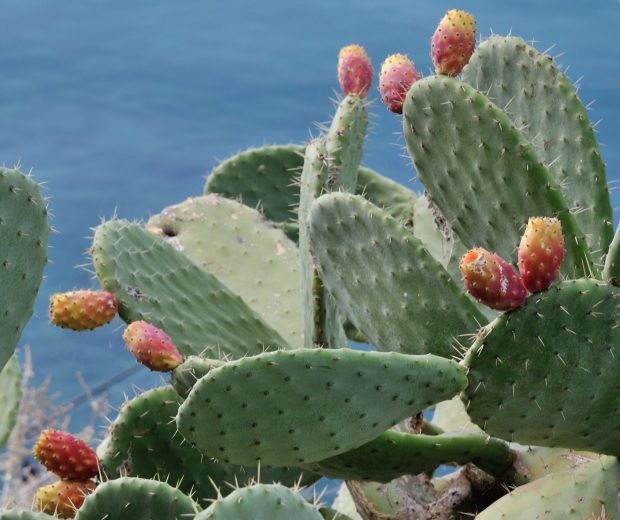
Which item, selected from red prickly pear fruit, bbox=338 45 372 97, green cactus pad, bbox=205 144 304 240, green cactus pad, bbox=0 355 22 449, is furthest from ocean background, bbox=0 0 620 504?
red prickly pear fruit, bbox=338 45 372 97

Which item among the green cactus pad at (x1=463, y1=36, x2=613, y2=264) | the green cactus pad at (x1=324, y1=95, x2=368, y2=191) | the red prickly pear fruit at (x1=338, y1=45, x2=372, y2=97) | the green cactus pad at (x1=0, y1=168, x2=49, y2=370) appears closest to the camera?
the green cactus pad at (x1=0, y1=168, x2=49, y2=370)

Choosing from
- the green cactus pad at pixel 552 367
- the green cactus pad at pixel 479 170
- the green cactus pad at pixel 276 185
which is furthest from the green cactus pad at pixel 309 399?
the green cactus pad at pixel 276 185

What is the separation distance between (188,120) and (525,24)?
1.86 meters

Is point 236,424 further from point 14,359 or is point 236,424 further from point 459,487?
point 14,359

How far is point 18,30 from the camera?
6855 mm

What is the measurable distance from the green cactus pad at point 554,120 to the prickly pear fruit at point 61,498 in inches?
27.8

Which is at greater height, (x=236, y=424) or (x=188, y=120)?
(x=236, y=424)

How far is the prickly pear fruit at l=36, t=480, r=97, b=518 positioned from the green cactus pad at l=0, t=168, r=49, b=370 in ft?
0.59

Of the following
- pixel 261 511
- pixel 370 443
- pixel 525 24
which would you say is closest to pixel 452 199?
pixel 370 443

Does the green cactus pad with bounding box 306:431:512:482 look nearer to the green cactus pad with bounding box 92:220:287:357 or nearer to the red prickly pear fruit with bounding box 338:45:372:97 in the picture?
the green cactus pad with bounding box 92:220:287:357

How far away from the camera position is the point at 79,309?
155 centimetres

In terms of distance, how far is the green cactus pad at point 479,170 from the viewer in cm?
143

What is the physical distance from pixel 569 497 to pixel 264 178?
1101 millimetres

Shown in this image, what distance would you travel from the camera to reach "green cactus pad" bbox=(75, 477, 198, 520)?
4.13ft
